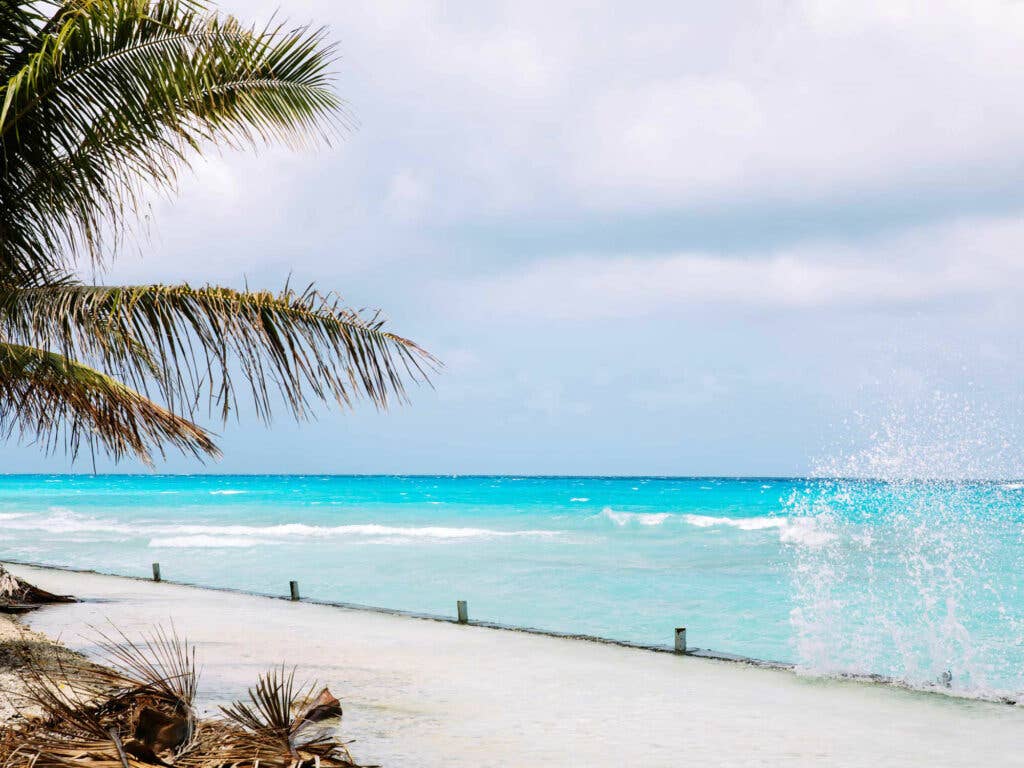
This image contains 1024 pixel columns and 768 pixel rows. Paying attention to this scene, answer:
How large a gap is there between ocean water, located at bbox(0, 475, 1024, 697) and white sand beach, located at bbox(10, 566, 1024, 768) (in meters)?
1.33

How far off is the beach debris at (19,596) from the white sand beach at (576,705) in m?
1.52

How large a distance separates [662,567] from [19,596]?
1968cm

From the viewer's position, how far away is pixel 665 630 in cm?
1861

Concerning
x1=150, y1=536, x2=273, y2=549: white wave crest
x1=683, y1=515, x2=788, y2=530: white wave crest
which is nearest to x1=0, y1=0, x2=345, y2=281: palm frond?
x1=150, y1=536, x2=273, y2=549: white wave crest

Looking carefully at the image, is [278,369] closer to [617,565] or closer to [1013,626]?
[1013,626]

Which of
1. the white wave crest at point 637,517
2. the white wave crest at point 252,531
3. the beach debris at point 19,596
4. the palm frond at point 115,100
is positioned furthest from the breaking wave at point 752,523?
the palm frond at point 115,100

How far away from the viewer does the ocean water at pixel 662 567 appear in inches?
707

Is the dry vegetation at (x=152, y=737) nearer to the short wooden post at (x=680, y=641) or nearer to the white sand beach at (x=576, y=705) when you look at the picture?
the white sand beach at (x=576, y=705)

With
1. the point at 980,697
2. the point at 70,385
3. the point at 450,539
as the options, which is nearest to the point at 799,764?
the point at 980,697

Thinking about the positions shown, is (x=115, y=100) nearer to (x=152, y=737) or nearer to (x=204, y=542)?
(x=152, y=737)

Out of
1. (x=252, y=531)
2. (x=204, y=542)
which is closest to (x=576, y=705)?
(x=204, y=542)

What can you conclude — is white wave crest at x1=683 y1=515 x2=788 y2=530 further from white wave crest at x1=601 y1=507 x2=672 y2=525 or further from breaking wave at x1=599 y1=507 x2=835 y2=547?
white wave crest at x1=601 y1=507 x2=672 y2=525

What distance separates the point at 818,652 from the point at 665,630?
3100 mm

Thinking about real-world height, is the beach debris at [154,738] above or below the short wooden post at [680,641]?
above
